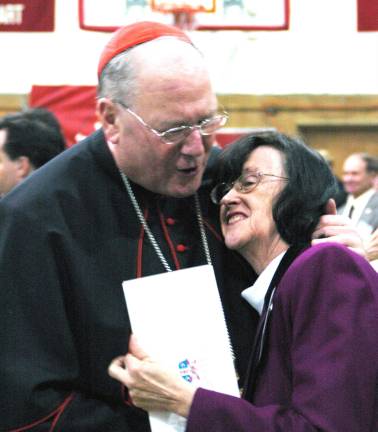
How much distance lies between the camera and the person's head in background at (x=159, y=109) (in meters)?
2.67

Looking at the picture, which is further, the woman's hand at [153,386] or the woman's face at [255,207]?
the woman's face at [255,207]

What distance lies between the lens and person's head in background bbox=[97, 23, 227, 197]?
267 centimetres

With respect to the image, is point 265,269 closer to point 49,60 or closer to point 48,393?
point 48,393

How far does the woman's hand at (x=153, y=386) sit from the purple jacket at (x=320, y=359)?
0.04m

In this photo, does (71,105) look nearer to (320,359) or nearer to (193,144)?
(193,144)

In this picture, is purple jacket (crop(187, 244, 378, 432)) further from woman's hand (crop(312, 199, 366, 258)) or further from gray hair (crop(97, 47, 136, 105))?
gray hair (crop(97, 47, 136, 105))

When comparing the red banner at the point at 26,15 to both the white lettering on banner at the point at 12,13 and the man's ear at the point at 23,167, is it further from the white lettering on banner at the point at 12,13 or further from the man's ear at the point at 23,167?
the man's ear at the point at 23,167

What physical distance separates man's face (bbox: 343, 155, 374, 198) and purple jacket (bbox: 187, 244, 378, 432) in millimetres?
5807

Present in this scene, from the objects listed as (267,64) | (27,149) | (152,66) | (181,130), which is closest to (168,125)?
(181,130)

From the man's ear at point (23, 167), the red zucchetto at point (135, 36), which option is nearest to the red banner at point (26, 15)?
the man's ear at point (23, 167)

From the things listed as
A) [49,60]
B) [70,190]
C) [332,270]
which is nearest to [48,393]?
[70,190]

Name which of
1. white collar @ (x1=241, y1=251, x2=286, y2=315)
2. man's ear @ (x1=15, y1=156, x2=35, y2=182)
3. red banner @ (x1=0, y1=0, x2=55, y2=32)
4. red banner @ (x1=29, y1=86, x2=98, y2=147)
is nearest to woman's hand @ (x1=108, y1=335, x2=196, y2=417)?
white collar @ (x1=241, y1=251, x2=286, y2=315)

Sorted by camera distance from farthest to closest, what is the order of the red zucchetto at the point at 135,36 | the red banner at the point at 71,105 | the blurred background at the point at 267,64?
the blurred background at the point at 267,64
the red banner at the point at 71,105
the red zucchetto at the point at 135,36

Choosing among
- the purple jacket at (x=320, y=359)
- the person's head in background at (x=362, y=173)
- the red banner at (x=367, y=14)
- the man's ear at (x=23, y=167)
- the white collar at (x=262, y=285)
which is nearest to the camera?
the purple jacket at (x=320, y=359)
